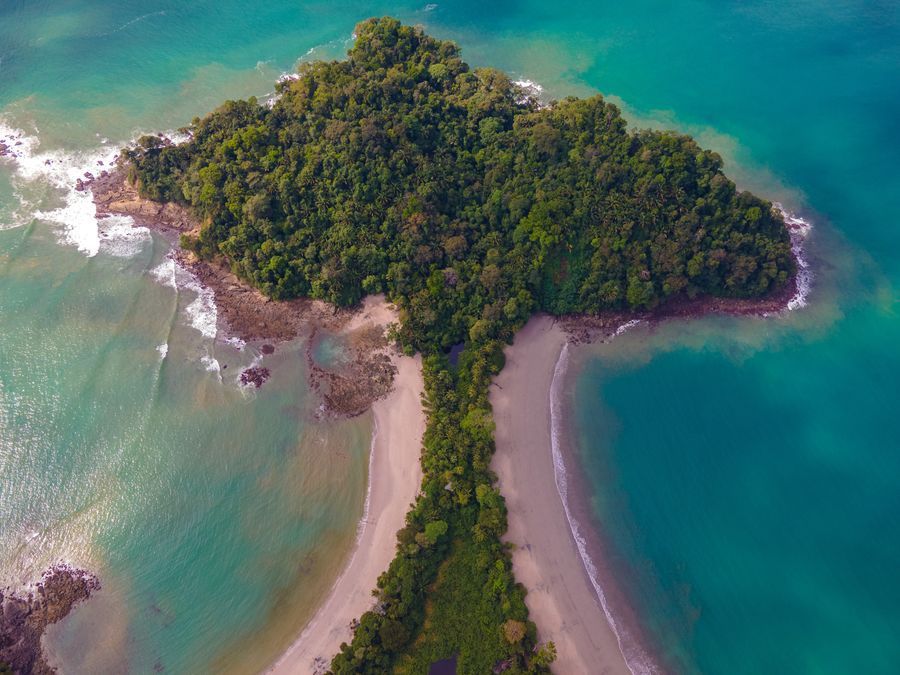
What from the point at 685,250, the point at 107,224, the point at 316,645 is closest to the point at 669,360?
the point at 685,250

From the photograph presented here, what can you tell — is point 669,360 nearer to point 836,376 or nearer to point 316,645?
point 836,376

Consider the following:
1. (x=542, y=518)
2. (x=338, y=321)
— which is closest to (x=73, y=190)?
(x=338, y=321)

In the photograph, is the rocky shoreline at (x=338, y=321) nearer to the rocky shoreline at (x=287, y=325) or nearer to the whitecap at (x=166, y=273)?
the rocky shoreline at (x=287, y=325)

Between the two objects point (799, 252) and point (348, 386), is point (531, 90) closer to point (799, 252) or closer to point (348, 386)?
point (799, 252)

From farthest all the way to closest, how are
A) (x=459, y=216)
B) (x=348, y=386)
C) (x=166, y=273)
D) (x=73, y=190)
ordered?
(x=73, y=190) < (x=166, y=273) < (x=459, y=216) < (x=348, y=386)

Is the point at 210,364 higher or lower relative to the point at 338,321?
lower

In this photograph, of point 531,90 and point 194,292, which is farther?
point 531,90

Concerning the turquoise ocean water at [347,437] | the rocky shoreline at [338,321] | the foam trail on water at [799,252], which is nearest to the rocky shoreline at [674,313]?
the rocky shoreline at [338,321]
